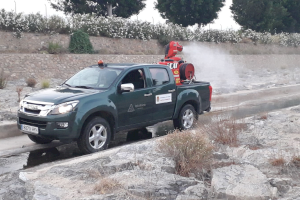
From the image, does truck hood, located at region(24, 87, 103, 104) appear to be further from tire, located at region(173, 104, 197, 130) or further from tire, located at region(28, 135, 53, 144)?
tire, located at region(173, 104, 197, 130)

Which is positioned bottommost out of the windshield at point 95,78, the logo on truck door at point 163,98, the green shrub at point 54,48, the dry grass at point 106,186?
the dry grass at point 106,186

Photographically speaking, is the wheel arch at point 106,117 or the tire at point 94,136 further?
the wheel arch at point 106,117

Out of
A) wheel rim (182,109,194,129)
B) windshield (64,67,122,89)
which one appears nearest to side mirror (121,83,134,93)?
windshield (64,67,122,89)

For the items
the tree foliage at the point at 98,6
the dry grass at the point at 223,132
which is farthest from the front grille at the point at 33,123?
the tree foliage at the point at 98,6

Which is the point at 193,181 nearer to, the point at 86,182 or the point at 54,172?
the point at 86,182

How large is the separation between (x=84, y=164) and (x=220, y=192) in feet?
7.41

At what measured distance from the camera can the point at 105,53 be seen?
77.9ft

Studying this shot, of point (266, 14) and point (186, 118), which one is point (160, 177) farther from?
point (266, 14)

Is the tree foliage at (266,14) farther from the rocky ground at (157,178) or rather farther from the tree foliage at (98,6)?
the rocky ground at (157,178)

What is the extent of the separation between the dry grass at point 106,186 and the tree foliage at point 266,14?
40.0 metres

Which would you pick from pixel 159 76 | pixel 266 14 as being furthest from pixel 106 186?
pixel 266 14

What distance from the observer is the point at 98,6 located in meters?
33.8

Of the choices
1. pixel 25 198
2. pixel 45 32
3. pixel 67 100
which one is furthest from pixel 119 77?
pixel 45 32

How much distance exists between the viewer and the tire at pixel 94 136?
705cm
